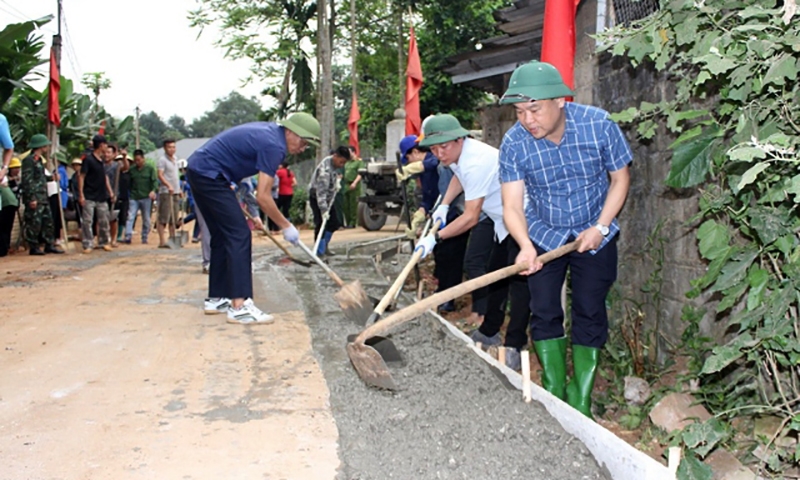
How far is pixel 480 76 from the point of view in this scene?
995 cm

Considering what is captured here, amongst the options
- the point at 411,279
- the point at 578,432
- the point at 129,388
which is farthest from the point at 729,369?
the point at 411,279

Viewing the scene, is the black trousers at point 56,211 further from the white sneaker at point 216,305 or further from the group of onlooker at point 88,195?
the white sneaker at point 216,305

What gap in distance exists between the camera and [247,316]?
599 centimetres

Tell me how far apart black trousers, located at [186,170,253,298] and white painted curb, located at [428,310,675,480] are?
2.83 metres

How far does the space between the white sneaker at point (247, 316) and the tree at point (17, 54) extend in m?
8.95

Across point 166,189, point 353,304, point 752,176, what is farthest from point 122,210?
point 752,176

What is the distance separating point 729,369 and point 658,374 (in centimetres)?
77

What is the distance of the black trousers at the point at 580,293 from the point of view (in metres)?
4.12

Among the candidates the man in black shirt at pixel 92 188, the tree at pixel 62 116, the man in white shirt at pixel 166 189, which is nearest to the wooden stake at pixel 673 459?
the man in black shirt at pixel 92 188

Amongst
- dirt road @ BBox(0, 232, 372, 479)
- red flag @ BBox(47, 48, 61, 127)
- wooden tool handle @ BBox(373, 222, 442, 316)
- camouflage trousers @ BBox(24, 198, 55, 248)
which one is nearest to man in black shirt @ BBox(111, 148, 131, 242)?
red flag @ BBox(47, 48, 61, 127)

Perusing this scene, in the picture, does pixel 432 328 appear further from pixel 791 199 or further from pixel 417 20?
pixel 417 20

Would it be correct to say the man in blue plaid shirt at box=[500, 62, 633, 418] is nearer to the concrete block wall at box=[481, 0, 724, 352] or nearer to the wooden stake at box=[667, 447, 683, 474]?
the concrete block wall at box=[481, 0, 724, 352]

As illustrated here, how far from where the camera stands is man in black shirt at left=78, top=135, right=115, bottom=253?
12.0 m

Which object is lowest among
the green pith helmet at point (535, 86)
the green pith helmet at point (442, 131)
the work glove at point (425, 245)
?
the work glove at point (425, 245)
